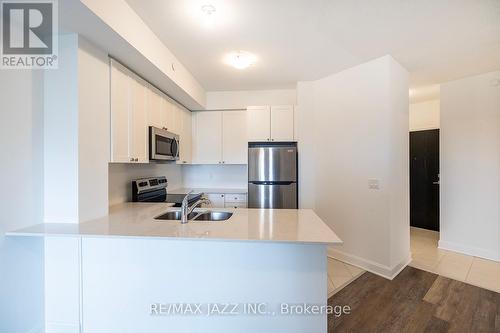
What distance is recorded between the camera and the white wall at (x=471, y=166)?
120 inches

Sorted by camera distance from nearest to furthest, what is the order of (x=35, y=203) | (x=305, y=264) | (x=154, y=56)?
(x=305, y=264)
(x=35, y=203)
(x=154, y=56)

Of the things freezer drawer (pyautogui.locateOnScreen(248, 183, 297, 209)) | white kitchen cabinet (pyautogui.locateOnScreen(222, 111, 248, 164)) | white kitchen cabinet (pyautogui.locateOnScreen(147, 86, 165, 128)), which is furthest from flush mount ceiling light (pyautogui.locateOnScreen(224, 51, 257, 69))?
freezer drawer (pyautogui.locateOnScreen(248, 183, 297, 209))

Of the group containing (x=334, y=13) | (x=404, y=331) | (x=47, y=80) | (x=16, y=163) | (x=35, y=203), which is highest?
(x=334, y=13)

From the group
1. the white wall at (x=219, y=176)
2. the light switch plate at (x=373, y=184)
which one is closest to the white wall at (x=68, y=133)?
the white wall at (x=219, y=176)

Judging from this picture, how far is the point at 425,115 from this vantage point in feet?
14.8

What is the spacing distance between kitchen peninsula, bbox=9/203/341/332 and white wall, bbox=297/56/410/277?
163 cm

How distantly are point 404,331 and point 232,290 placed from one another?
1.47m

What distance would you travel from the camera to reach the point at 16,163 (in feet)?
4.95

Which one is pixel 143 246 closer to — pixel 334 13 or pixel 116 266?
pixel 116 266

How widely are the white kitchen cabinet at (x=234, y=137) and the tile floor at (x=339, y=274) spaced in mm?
2039

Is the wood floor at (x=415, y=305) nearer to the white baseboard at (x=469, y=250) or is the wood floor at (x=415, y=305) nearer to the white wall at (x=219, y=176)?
the white baseboard at (x=469, y=250)

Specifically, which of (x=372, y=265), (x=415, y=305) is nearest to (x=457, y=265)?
(x=372, y=265)

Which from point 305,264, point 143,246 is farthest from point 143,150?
point 305,264

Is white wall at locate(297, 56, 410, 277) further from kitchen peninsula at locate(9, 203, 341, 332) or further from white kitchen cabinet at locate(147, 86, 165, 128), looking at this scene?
white kitchen cabinet at locate(147, 86, 165, 128)
